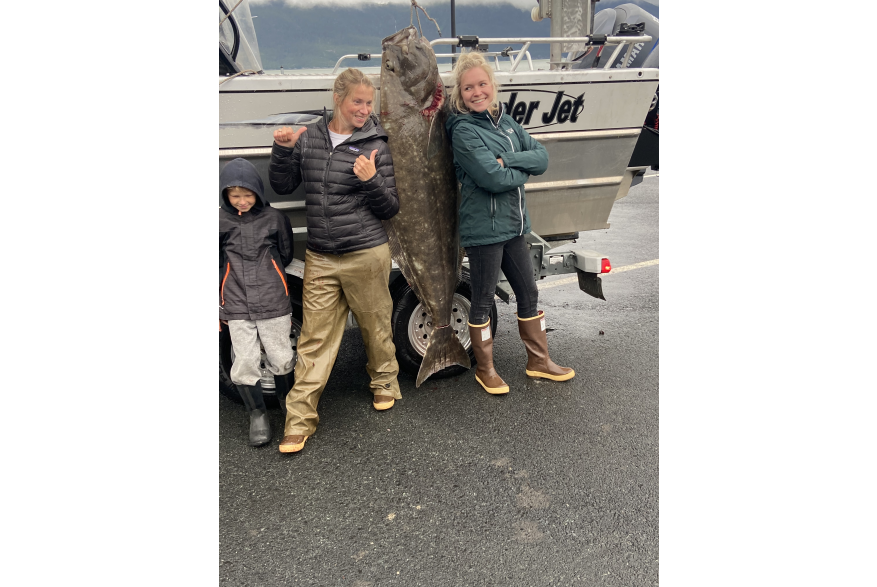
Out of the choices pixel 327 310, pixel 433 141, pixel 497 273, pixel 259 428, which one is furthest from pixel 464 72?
pixel 259 428

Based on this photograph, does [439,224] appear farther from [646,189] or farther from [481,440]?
[646,189]

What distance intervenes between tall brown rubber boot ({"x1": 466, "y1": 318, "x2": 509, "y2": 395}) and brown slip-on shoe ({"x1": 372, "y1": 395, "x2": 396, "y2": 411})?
0.62 metres

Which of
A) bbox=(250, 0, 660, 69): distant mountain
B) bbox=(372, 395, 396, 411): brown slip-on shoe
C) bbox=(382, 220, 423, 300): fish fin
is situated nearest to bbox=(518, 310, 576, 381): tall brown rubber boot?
bbox=(382, 220, 423, 300): fish fin

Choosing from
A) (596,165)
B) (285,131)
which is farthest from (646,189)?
(285,131)

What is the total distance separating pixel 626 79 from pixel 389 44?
1.69 metres

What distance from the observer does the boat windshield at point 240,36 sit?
13.9 ft

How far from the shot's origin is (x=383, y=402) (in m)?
3.63

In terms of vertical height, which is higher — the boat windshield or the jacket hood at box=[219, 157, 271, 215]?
the boat windshield

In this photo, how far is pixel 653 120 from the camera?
4.95 metres

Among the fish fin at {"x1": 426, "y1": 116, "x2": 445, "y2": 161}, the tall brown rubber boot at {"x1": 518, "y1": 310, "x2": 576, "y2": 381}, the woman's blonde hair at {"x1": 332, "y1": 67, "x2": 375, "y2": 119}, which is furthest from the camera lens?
the tall brown rubber boot at {"x1": 518, "y1": 310, "x2": 576, "y2": 381}

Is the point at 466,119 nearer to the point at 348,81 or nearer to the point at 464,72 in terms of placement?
the point at 464,72

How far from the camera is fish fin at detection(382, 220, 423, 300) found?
3.46 metres

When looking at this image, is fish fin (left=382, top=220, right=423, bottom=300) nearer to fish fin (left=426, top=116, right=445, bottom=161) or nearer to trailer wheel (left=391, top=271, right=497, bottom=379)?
trailer wheel (left=391, top=271, right=497, bottom=379)

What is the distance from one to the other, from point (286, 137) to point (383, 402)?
5.41 ft
